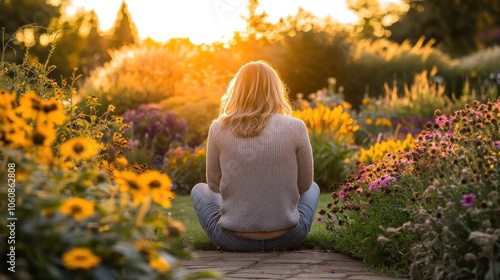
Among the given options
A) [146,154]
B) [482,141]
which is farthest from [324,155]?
[482,141]

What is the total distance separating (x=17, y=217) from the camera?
238 cm

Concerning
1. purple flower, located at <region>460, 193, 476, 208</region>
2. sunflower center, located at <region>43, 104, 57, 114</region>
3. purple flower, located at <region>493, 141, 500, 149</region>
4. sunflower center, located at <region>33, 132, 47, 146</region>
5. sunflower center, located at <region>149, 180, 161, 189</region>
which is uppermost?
sunflower center, located at <region>43, 104, 57, 114</region>

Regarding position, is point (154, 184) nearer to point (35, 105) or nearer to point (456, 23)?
point (35, 105)

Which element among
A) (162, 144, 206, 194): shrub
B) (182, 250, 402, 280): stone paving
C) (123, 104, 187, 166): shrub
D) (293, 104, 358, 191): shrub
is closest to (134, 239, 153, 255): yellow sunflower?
(182, 250, 402, 280): stone paving

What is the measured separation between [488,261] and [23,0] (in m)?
34.7

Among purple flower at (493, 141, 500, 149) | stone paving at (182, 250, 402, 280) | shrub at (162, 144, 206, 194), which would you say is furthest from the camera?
shrub at (162, 144, 206, 194)

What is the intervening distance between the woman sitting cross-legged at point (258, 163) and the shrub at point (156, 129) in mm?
5929

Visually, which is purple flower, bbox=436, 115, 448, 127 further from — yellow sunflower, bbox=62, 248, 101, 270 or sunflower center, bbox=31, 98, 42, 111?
yellow sunflower, bbox=62, 248, 101, 270

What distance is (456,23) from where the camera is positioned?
39.7 metres

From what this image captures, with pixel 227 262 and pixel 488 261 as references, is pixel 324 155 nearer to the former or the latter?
pixel 227 262

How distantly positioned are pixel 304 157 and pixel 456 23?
36346 mm

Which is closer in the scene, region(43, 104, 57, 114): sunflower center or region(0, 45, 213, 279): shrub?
region(0, 45, 213, 279): shrub

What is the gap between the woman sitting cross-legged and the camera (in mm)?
5066

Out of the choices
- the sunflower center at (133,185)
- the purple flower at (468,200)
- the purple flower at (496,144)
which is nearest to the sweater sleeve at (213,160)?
the purple flower at (496,144)
